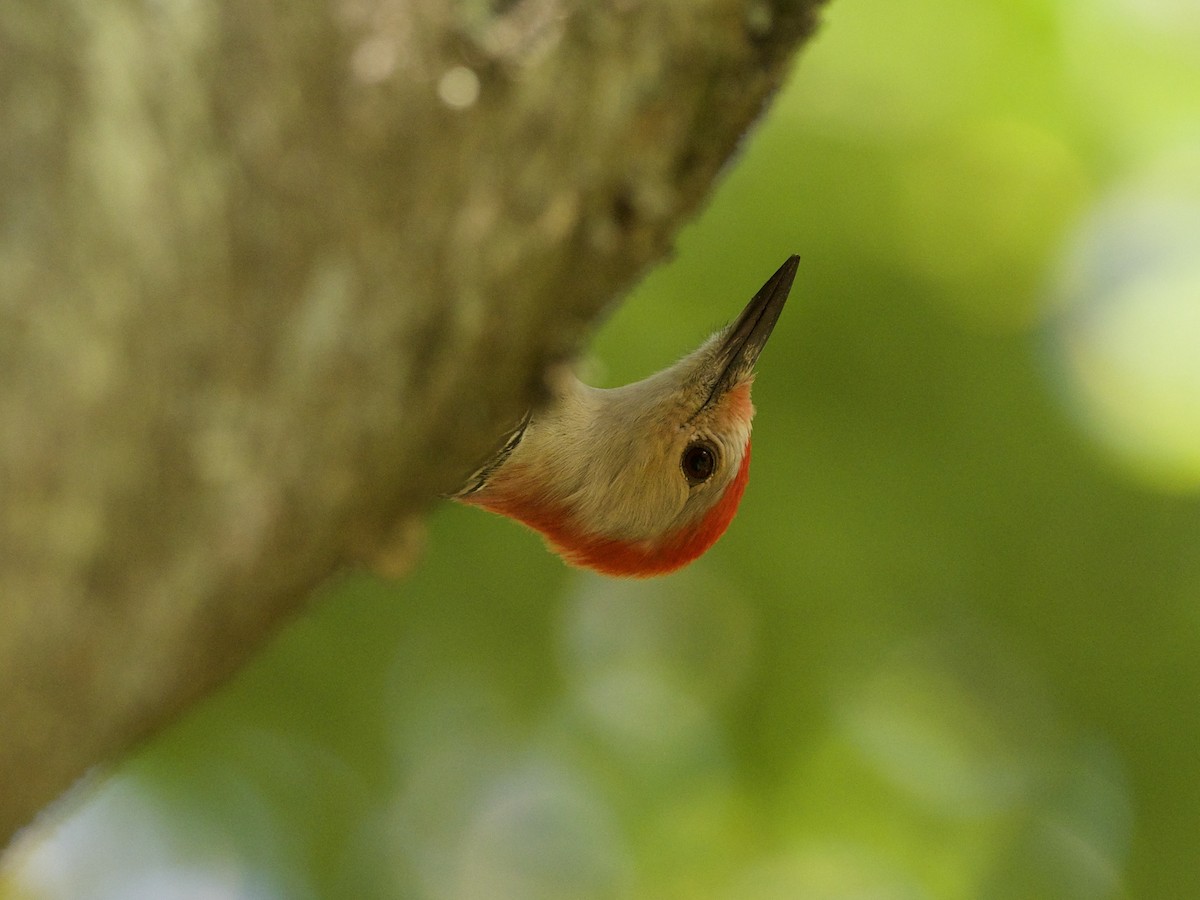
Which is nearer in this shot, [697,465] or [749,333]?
[697,465]

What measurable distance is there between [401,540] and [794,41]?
92 centimetres

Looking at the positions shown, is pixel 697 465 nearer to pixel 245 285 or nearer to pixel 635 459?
pixel 635 459

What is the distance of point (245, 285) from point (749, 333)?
406cm

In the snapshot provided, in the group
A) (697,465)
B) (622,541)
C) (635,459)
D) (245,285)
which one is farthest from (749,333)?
(245,285)

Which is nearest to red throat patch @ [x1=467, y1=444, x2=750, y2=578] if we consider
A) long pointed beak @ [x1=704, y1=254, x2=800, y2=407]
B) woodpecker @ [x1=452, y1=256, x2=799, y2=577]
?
woodpecker @ [x1=452, y1=256, x2=799, y2=577]

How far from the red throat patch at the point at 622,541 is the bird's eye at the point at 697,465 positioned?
4.4 inches

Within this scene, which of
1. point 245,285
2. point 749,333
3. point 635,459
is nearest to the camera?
point 245,285

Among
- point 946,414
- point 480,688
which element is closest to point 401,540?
point 480,688

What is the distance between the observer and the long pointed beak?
4.92 m

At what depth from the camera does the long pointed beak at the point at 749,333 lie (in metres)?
4.92

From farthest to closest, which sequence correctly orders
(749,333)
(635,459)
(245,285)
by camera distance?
(749,333)
(635,459)
(245,285)

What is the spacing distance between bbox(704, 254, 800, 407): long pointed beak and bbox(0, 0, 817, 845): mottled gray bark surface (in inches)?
136

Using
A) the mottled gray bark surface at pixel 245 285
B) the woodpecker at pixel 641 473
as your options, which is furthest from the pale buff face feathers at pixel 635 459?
A: the mottled gray bark surface at pixel 245 285

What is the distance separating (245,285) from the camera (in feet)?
3.58
